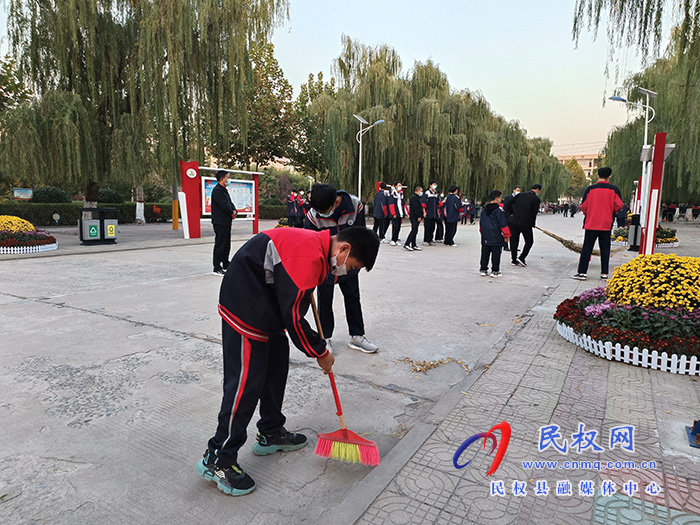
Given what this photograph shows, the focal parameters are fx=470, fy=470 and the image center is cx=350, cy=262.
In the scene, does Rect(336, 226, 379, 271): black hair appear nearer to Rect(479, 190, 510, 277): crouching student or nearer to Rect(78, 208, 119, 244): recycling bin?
Rect(479, 190, 510, 277): crouching student

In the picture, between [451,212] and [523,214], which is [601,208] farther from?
[451,212]

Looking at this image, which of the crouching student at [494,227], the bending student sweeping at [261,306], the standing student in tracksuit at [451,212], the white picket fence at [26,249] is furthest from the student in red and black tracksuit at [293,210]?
the bending student sweeping at [261,306]

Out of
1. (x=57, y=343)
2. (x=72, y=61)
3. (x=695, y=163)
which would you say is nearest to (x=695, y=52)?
(x=57, y=343)

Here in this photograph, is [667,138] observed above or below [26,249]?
above

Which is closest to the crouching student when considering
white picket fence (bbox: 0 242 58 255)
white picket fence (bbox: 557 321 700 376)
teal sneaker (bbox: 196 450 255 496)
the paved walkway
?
white picket fence (bbox: 557 321 700 376)

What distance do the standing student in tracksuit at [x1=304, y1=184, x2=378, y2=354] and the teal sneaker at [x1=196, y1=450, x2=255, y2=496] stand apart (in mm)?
1726

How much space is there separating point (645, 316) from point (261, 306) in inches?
137

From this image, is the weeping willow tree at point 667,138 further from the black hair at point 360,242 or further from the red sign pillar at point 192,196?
the red sign pillar at point 192,196

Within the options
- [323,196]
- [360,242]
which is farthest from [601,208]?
[360,242]

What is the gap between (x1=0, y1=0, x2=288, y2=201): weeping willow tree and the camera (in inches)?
490

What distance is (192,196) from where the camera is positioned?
1462cm

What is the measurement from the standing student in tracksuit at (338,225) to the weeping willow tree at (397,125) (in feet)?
67.5

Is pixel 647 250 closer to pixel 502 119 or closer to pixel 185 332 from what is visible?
pixel 185 332

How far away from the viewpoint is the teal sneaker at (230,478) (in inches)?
84.0
